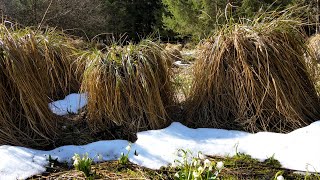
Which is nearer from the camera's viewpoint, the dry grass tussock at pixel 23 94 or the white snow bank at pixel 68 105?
the dry grass tussock at pixel 23 94

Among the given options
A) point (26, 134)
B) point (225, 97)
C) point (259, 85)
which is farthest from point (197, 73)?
point (26, 134)

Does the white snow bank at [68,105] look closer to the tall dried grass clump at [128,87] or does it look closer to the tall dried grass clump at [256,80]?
the tall dried grass clump at [128,87]

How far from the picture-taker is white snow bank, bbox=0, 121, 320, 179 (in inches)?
102

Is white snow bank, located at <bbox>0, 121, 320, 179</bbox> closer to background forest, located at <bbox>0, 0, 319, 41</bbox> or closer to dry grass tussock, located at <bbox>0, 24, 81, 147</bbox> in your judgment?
dry grass tussock, located at <bbox>0, 24, 81, 147</bbox>

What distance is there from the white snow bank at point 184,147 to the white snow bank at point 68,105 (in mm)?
757

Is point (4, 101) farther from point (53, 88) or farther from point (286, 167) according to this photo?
point (286, 167)

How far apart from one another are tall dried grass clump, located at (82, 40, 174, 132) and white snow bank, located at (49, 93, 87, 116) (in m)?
0.46

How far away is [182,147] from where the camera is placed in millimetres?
2777

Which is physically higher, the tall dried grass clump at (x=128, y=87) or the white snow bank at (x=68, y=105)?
the tall dried grass clump at (x=128, y=87)

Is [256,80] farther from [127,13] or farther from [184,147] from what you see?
[127,13]

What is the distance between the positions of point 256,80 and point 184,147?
787 mm

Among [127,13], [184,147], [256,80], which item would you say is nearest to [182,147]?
[184,147]

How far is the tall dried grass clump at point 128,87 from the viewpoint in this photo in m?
3.04

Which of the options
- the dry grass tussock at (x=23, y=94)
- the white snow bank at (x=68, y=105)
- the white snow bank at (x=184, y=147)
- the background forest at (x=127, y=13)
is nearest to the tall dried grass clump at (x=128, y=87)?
the white snow bank at (x=184, y=147)
